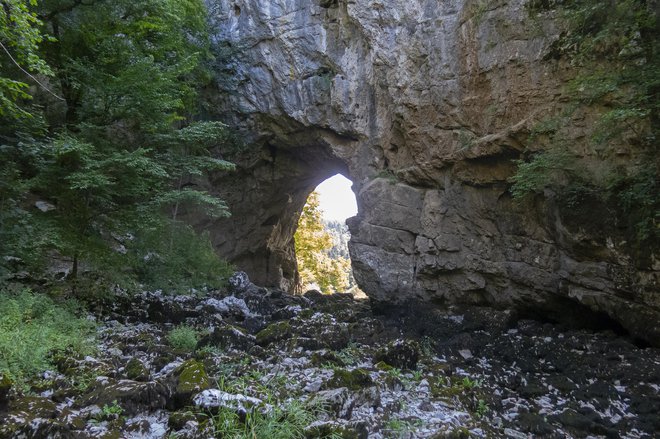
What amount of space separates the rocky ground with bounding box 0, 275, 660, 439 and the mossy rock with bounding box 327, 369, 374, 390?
2 cm

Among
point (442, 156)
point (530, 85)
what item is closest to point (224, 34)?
point (442, 156)

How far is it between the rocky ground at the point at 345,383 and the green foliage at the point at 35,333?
11.3 inches

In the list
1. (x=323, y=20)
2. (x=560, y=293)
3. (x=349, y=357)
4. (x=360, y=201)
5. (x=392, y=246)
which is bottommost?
(x=349, y=357)

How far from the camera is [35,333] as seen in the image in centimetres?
637

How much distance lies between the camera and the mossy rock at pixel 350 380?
20.3 ft

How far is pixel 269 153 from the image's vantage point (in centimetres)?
1873

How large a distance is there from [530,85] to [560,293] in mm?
4882

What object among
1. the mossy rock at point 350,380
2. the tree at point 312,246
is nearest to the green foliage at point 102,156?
the mossy rock at point 350,380

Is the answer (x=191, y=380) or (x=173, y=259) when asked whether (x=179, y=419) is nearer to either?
(x=191, y=380)

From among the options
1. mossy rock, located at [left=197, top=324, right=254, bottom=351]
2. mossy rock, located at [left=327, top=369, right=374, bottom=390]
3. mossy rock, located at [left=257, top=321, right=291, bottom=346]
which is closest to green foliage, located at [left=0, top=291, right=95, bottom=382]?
mossy rock, located at [left=197, top=324, right=254, bottom=351]

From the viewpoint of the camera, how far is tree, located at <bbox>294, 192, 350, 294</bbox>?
30016mm

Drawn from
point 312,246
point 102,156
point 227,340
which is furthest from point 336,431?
point 312,246

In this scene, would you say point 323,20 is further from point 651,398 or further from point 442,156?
point 651,398

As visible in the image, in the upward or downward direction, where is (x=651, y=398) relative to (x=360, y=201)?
downward
